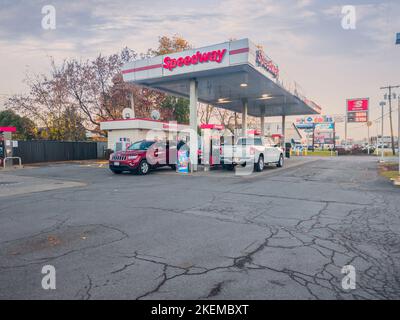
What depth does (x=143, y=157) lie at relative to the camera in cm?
1549

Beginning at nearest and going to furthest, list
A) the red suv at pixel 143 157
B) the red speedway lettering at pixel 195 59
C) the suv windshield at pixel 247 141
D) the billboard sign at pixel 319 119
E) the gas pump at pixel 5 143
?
the red speedway lettering at pixel 195 59 → the red suv at pixel 143 157 → the suv windshield at pixel 247 141 → the gas pump at pixel 5 143 → the billboard sign at pixel 319 119

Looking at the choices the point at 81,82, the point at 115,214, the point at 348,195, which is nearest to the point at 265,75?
the point at 348,195

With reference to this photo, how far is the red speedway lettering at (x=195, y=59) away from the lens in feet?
48.0

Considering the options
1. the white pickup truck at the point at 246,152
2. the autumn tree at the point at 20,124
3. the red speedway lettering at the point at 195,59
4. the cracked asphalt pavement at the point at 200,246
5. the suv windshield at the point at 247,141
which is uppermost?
the red speedway lettering at the point at 195,59

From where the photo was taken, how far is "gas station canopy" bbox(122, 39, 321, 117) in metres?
14.5

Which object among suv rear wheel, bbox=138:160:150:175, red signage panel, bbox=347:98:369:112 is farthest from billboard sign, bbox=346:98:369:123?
suv rear wheel, bbox=138:160:150:175

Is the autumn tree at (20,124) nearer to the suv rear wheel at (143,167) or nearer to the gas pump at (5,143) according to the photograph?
the gas pump at (5,143)

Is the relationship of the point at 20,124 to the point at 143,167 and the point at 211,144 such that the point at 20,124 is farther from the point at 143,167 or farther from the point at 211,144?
the point at 211,144

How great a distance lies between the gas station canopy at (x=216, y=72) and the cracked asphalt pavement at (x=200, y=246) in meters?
8.22

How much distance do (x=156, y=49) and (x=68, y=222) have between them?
1486 inches

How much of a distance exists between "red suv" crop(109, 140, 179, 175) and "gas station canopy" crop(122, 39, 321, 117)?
4.09m

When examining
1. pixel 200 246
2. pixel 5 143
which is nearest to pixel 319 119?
pixel 5 143

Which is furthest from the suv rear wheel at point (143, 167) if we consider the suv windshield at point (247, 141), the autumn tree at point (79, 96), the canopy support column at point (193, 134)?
the autumn tree at point (79, 96)
